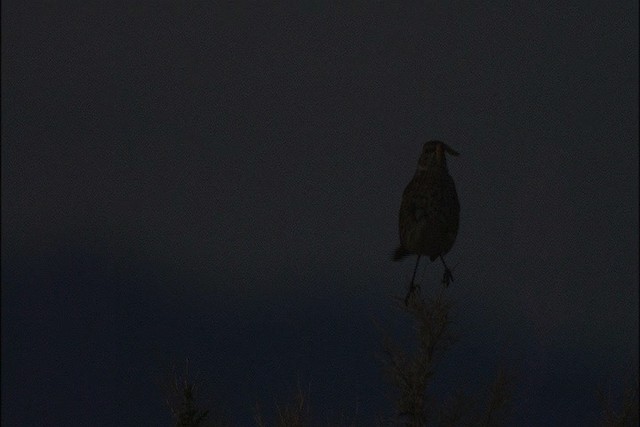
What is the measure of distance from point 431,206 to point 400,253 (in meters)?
1.07

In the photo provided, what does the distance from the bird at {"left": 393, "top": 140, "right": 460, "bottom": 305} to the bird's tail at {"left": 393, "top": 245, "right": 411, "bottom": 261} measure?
36 centimetres

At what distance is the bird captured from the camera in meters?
11.9

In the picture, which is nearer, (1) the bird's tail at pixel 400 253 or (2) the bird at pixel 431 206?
(2) the bird at pixel 431 206

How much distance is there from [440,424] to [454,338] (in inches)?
32.7

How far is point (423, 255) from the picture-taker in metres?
12.5

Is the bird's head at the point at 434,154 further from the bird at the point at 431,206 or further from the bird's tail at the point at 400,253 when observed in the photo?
the bird's tail at the point at 400,253

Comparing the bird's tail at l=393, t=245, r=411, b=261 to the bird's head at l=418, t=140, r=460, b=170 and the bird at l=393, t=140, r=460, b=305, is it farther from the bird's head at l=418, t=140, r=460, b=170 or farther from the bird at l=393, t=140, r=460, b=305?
the bird's head at l=418, t=140, r=460, b=170

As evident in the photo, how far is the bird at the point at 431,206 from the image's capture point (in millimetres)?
11938

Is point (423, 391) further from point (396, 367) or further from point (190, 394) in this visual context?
point (190, 394)

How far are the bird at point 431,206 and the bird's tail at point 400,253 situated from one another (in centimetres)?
36

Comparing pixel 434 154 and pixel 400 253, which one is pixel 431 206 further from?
pixel 400 253

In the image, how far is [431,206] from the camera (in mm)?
11938

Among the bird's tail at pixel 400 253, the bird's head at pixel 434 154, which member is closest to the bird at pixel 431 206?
the bird's head at pixel 434 154

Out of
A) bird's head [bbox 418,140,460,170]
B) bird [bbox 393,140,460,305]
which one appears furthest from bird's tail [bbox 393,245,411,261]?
bird's head [bbox 418,140,460,170]
